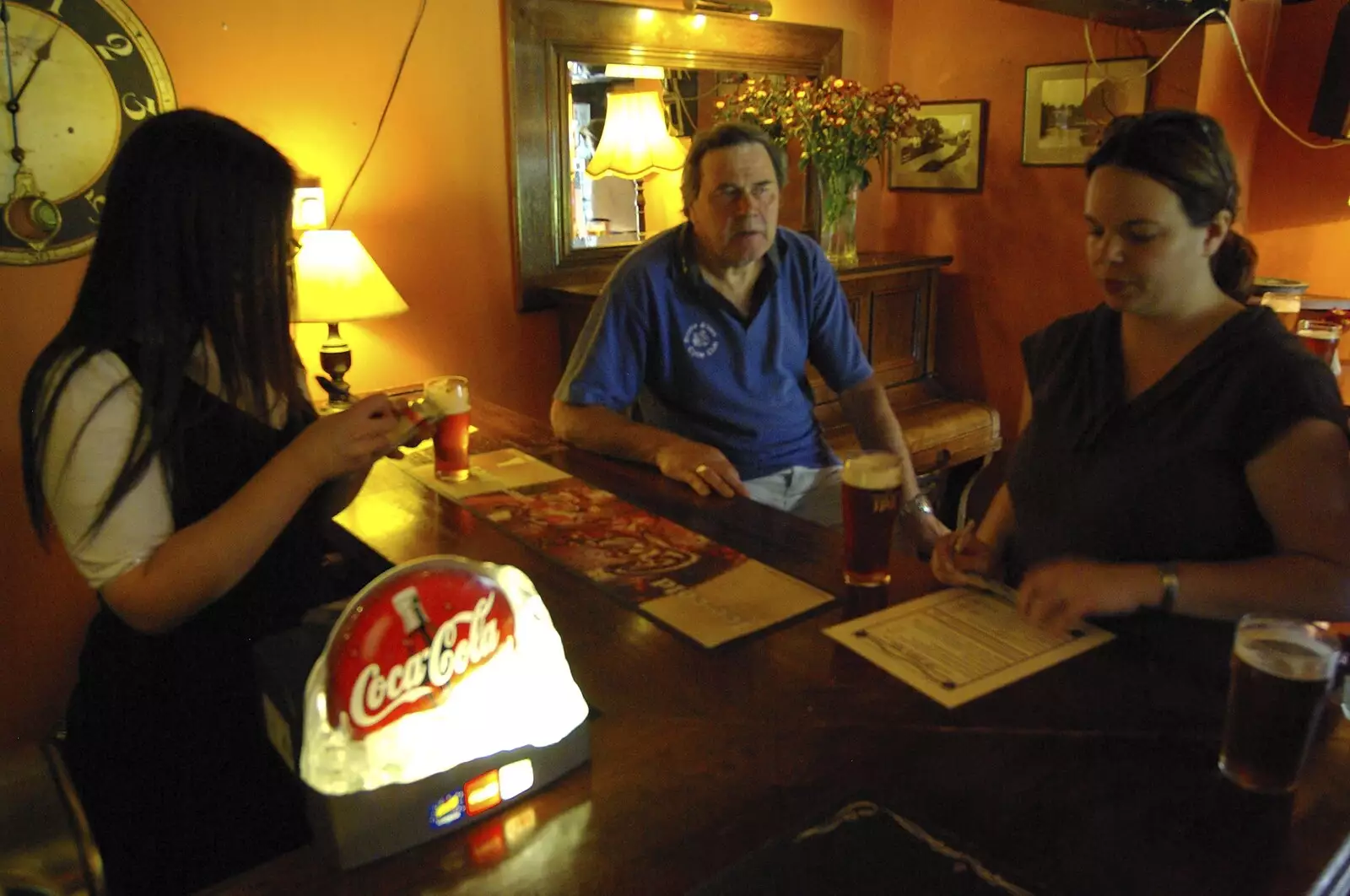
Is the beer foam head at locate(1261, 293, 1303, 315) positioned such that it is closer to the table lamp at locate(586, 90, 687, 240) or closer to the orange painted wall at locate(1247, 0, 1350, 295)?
the orange painted wall at locate(1247, 0, 1350, 295)

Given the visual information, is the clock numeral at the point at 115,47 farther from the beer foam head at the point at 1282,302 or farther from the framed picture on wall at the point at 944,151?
the beer foam head at the point at 1282,302

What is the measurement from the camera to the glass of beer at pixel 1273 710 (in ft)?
2.76

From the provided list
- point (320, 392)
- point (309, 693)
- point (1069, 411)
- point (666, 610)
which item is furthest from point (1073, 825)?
point (320, 392)

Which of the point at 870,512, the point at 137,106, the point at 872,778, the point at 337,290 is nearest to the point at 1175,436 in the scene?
the point at 870,512

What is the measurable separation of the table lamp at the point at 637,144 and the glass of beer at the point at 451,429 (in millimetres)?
1547

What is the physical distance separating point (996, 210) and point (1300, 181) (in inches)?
38.1

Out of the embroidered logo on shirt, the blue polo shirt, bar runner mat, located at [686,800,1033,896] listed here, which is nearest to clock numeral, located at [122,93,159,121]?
the blue polo shirt

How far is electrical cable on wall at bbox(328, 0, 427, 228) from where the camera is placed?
2.66m

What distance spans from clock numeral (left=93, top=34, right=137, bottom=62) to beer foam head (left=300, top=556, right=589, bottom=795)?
81.1 inches

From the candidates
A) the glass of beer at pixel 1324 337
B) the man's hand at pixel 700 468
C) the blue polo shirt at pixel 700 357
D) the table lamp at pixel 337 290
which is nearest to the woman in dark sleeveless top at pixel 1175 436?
the man's hand at pixel 700 468

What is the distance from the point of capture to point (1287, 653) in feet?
2.92

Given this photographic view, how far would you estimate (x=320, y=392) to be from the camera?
8.69 feet

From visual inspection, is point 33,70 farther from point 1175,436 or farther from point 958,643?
point 1175,436

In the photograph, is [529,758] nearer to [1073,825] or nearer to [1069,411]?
[1073,825]
